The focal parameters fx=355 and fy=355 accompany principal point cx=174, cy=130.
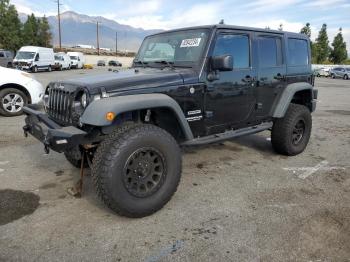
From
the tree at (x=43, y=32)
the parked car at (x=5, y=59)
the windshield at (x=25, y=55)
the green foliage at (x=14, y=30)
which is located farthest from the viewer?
the tree at (x=43, y=32)

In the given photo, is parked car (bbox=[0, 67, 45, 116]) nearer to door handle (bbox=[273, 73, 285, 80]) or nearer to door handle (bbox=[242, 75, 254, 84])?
door handle (bbox=[242, 75, 254, 84])

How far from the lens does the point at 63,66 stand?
37.6m

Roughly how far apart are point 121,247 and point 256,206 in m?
1.61

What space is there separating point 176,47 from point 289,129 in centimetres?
222

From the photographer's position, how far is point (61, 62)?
120 ft

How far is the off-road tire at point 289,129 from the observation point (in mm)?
5453

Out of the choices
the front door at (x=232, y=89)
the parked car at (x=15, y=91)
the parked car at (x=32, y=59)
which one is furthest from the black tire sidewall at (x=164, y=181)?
the parked car at (x=32, y=59)

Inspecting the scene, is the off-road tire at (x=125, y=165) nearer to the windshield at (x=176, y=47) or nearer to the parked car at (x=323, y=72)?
the windshield at (x=176, y=47)

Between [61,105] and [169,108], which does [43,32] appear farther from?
[169,108]

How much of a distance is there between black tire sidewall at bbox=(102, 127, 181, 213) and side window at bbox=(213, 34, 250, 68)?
1.42 meters

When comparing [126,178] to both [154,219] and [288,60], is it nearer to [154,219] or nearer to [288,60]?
[154,219]

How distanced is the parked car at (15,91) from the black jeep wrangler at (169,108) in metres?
4.60

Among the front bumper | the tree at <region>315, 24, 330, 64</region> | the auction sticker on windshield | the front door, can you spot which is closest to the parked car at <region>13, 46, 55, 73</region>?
the auction sticker on windshield

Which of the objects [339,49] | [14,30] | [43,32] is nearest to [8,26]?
[14,30]
